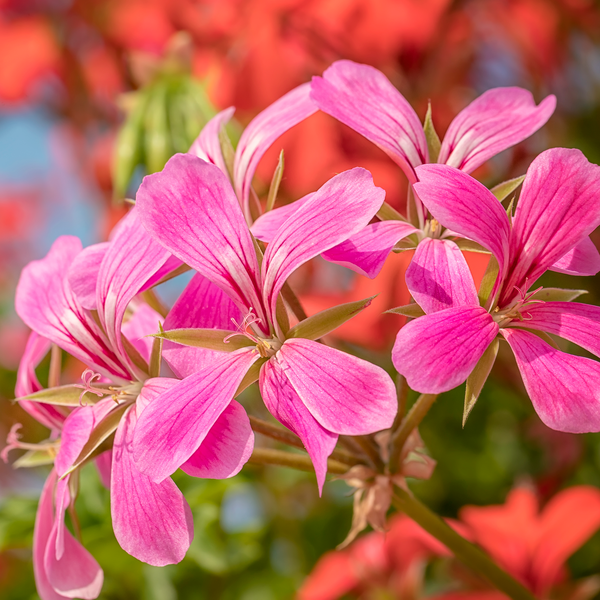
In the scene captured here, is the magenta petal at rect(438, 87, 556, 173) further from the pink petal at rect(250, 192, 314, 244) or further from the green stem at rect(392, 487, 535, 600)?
the green stem at rect(392, 487, 535, 600)

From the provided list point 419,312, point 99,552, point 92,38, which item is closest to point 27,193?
point 92,38

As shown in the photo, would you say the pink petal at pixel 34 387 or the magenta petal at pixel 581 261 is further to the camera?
the pink petal at pixel 34 387

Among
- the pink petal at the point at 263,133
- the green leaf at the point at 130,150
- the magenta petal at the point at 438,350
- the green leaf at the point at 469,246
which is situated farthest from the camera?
the green leaf at the point at 130,150

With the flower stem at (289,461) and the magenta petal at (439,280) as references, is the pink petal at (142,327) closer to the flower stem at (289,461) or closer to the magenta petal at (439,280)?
the flower stem at (289,461)

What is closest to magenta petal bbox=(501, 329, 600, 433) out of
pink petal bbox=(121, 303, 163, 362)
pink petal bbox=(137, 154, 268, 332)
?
pink petal bbox=(137, 154, 268, 332)

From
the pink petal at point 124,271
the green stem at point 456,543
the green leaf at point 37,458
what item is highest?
the pink petal at point 124,271

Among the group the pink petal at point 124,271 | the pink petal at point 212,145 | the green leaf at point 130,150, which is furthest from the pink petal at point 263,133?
the green leaf at point 130,150
